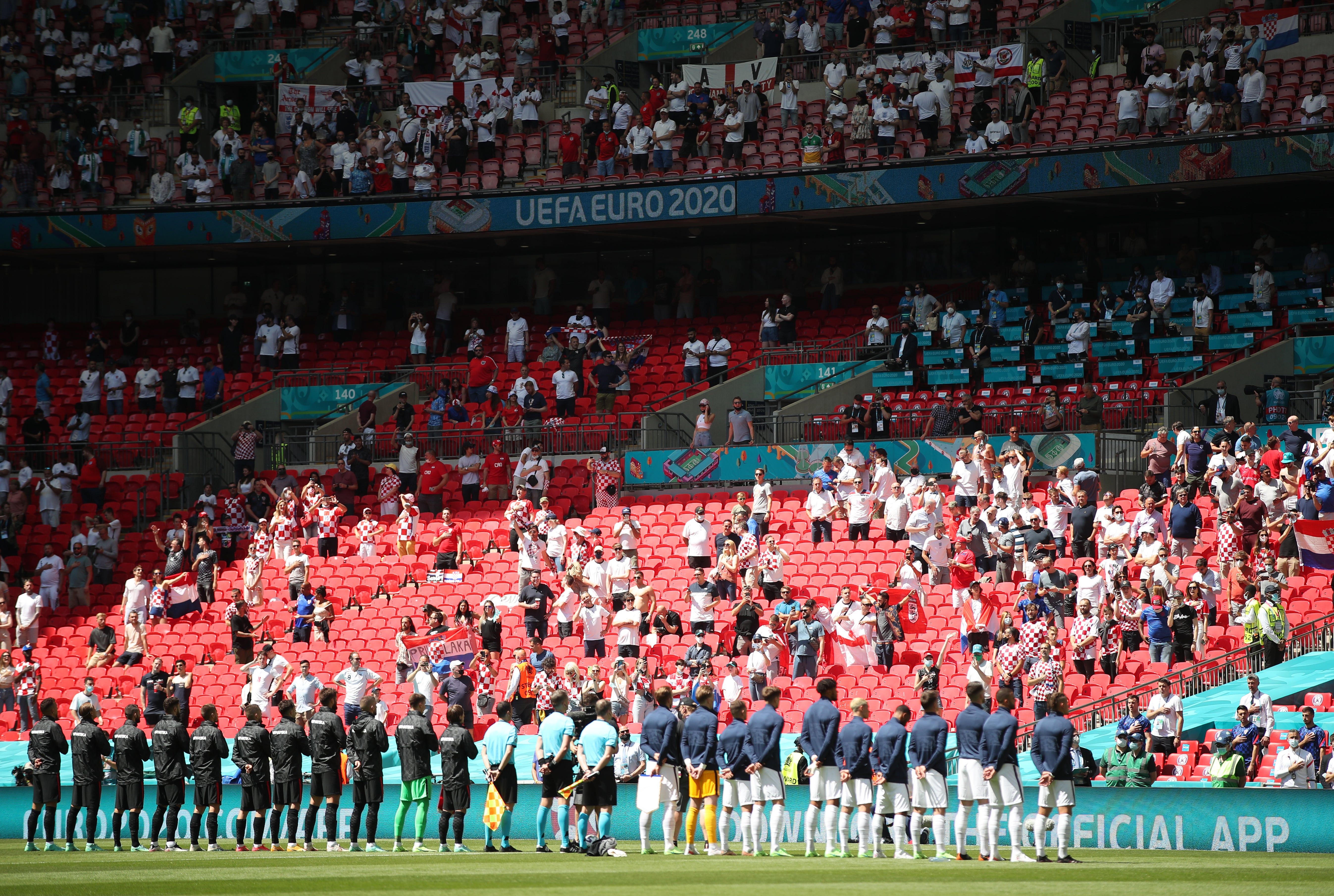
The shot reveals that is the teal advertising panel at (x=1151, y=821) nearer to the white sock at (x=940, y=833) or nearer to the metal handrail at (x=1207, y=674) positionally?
the white sock at (x=940, y=833)

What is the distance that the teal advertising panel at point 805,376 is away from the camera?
101ft

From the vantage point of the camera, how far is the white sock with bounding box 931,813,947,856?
1510cm

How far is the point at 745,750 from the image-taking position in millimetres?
15406

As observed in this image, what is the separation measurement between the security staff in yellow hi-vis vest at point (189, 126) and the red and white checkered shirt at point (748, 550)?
17611 millimetres

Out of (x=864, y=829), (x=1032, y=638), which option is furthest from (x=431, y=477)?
Answer: (x=864, y=829)

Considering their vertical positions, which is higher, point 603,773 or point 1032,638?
point 1032,638

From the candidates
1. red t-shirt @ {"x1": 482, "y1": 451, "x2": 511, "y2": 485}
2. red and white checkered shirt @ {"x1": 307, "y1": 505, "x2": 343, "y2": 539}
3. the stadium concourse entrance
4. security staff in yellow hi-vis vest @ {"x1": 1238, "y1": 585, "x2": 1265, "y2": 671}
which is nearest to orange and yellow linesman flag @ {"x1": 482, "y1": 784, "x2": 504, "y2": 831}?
security staff in yellow hi-vis vest @ {"x1": 1238, "y1": 585, "x2": 1265, "y2": 671}

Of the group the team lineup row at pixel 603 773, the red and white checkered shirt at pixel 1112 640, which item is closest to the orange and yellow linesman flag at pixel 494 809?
the team lineup row at pixel 603 773

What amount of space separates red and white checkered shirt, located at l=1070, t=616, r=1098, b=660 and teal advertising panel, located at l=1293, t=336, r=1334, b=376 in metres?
8.72

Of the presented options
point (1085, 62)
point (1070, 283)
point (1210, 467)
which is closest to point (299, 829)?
point (1210, 467)

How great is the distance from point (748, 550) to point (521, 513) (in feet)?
14.8

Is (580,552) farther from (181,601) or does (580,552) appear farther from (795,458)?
(181,601)

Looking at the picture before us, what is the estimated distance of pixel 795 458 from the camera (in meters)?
27.9

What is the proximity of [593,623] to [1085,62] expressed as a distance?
16.2m
